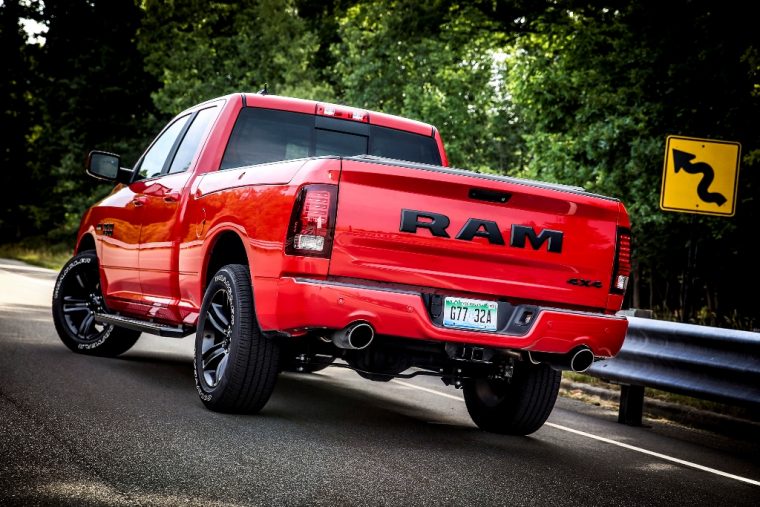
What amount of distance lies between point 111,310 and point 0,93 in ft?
153

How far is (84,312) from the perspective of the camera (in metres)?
9.46

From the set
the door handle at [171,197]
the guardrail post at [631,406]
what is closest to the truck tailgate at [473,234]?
Result: the guardrail post at [631,406]

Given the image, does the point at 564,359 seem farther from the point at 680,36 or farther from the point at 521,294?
the point at 680,36

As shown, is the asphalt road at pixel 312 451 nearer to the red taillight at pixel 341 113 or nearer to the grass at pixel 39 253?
the red taillight at pixel 341 113

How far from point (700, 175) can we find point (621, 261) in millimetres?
4481

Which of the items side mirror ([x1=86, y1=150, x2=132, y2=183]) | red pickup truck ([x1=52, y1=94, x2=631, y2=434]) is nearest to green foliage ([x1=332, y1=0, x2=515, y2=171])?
side mirror ([x1=86, y1=150, x2=132, y2=183])

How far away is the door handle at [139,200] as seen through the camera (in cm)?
824

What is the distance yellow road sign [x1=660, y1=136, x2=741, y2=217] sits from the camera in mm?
10266

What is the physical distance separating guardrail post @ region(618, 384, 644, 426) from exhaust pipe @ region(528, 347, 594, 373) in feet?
7.70

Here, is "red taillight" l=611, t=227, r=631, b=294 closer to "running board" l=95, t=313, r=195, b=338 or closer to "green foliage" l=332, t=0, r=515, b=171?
"running board" l=95, t=313, r=195, b=338

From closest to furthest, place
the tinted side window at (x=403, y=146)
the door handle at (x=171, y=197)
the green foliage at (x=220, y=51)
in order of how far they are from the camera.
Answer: the door handle at (x=171, y=197)
the tinted side window at (x=403, y=146)
the green foliage at (x=220, y=51)

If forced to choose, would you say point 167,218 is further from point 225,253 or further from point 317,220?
point 317,220

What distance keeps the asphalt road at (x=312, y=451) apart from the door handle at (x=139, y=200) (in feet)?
4.40

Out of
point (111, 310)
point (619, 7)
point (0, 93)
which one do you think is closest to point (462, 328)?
point (111, 310)
